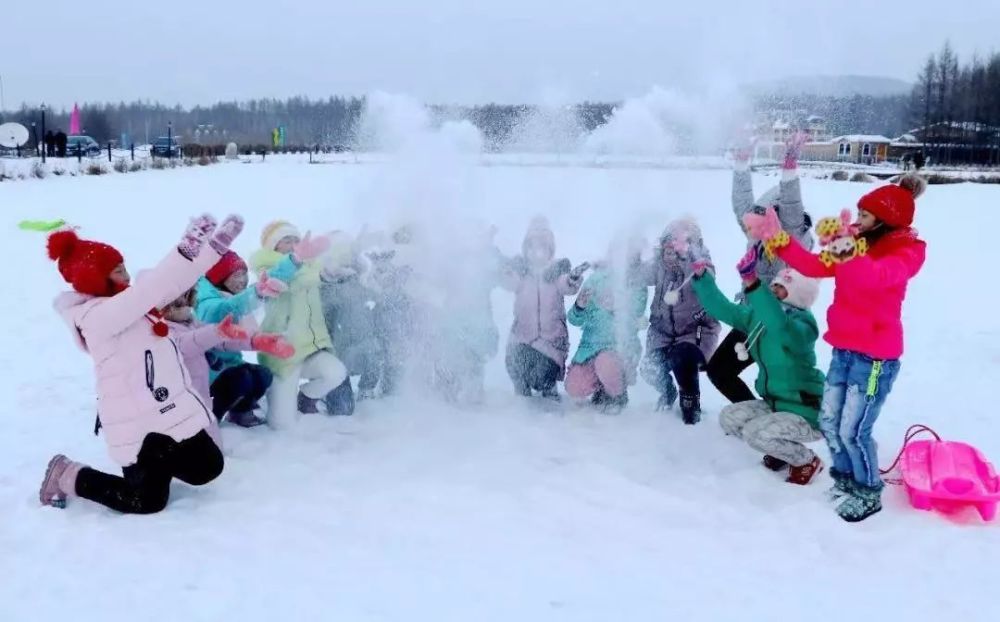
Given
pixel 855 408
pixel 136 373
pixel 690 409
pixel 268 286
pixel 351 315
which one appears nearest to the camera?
pixel 136 373

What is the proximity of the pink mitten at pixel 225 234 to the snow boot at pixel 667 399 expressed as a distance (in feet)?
11.0

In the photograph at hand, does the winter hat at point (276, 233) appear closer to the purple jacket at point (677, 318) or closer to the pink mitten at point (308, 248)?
the pink mitten at point (308, 248)

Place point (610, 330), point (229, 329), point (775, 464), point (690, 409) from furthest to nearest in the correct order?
point (610, 330) < point (690, 409) < point (775, 464) < point (229, 329)

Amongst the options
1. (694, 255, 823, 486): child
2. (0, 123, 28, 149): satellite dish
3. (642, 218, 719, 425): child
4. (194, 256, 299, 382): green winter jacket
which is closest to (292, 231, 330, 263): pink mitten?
(194, 256, 299, 382): green winter jacket

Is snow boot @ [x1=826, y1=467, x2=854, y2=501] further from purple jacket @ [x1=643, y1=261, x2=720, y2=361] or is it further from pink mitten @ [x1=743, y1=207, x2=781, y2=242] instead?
purple jacket @ [x1=643, y1=261, x2=720, y2=361]

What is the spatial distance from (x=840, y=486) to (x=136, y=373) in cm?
385

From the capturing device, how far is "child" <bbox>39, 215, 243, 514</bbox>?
161 inches

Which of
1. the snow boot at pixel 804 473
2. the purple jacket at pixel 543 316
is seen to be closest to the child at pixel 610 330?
the purple jacket at pixel 543 316

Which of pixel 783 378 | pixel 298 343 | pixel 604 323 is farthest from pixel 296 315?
pixel 783 378

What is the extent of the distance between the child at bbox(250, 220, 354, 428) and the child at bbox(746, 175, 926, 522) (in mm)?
3102

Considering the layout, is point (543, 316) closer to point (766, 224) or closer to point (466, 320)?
point (466, 320)

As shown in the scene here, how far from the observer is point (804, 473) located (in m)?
4.89

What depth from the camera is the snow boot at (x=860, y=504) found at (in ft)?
14.5

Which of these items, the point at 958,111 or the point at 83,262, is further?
the point at 958,111
